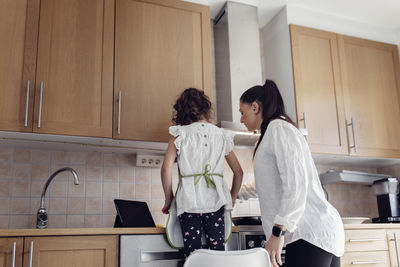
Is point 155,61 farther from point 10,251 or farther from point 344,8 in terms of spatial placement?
point 344,8

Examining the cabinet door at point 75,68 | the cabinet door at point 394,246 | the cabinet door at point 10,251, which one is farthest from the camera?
the cabinet door at point 394,246

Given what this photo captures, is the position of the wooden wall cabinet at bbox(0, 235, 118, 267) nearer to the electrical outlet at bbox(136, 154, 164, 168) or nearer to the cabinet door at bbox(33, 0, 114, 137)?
the cabinet door at bbox(33, 0, 114, 137)

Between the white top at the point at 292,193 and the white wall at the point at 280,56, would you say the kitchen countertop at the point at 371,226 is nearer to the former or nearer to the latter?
the white wall at the point at 280,56

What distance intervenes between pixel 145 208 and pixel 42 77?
871mm

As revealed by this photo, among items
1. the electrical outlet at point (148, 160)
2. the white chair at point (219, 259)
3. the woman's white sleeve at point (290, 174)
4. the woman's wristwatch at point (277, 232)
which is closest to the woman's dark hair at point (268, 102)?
the woman's white sleeve at point (290, 174)

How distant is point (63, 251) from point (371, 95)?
2414 millimetres

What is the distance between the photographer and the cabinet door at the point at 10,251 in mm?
1735

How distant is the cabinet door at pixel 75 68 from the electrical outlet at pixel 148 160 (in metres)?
0.42

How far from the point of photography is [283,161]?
1.69 m

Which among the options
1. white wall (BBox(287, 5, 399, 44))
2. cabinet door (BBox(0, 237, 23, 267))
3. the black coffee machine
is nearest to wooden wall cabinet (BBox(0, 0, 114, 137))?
cabinet door (BBox(0, 237, 23, 267))

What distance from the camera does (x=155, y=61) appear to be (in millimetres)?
2523

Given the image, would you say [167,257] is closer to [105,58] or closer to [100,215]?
[100,215]

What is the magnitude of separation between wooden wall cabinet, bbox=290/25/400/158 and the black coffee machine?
0.20 meters

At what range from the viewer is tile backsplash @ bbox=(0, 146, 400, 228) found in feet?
7.86
